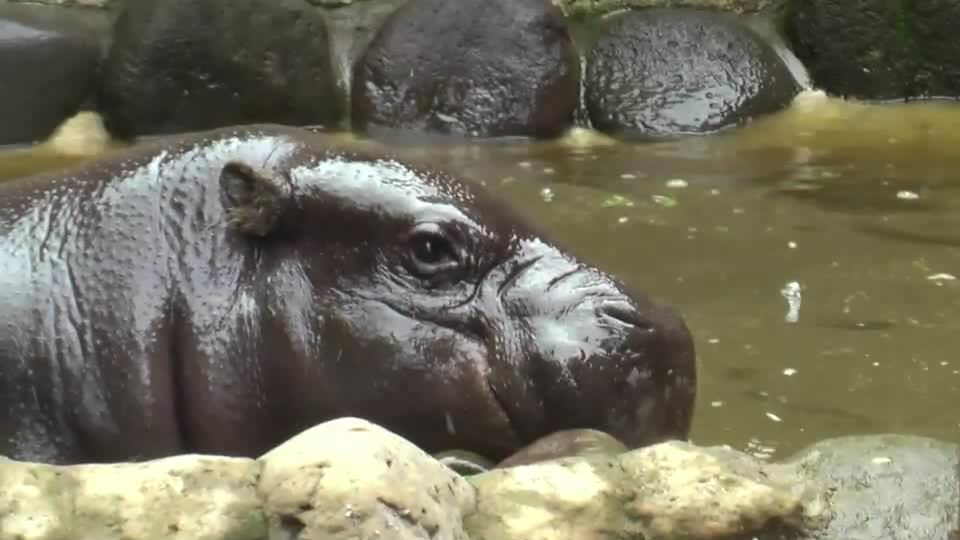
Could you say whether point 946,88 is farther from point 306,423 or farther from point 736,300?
point 306,423

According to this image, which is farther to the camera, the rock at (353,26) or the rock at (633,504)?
the rock at (353,26)

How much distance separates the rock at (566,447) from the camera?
2.36 meters

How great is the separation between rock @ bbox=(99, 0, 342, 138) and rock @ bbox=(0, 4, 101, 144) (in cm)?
12

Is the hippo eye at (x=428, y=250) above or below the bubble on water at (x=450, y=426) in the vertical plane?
above

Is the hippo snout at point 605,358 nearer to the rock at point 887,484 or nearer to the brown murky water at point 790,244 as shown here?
the rock at point 887,484

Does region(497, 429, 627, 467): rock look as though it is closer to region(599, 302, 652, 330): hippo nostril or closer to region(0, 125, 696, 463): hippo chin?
region(0, 125, 696, 463): hippo chin

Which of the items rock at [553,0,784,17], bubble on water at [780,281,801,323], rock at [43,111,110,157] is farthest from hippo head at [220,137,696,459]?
rock at [553,0,784,17]

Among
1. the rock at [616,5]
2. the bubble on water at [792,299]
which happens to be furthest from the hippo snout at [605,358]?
the rock at [616,5]

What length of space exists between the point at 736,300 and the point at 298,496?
2.94 metres

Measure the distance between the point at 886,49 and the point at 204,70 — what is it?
10.7ft

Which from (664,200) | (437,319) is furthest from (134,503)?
(664,200)

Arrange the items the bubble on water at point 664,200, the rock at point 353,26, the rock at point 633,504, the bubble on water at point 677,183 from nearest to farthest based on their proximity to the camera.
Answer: the rock at point 633,504, the bubble on water at point 664,200, the bubble on water at point 677,183, the rock at point 353,26

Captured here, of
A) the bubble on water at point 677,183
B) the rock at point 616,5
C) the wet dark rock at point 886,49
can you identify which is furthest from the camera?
the rock at point 616,5

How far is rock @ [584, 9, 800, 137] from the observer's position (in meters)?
7.28
